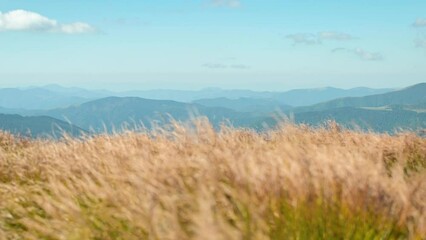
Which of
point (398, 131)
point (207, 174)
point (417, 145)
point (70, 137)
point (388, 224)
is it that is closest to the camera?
point (388, 224)

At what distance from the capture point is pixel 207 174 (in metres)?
5.12

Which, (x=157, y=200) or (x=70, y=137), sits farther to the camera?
(x=70, y=137)

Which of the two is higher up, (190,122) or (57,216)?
(190,122)

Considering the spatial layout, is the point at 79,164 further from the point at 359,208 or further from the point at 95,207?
the point at 359,208

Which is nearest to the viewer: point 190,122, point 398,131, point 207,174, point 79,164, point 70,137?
point 207,174

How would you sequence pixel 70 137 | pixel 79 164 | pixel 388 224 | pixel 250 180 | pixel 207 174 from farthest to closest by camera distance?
pixel 70 137, pixel 79 164, pixel 207 174, pixel 250 180, pixel 388 224

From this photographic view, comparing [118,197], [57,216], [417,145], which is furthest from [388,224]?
[417,145]

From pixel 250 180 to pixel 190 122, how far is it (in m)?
4.36

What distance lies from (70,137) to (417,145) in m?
7.52

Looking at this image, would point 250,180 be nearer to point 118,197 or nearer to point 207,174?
point 207,174

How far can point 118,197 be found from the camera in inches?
208

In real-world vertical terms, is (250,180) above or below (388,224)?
above

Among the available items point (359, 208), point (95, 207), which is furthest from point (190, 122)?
point (359, 208)

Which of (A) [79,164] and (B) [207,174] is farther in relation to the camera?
(A) [79,164]
